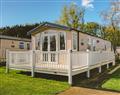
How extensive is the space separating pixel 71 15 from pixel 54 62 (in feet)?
83.7

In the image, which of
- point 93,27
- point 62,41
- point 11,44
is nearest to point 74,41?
point 62,41

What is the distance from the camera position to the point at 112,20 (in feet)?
96.3

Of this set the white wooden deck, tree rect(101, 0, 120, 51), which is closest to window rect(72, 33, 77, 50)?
the white wooden deck

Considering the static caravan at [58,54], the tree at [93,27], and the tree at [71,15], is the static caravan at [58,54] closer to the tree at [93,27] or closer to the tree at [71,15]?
the tree at [71,15]

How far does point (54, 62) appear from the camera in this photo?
1051 centimetres

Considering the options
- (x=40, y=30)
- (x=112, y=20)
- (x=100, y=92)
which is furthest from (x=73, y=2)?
(x=100, y=92)

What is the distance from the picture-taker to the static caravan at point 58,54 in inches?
371

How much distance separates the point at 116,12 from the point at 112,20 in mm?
1353

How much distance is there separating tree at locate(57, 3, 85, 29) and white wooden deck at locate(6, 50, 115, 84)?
2247 centimetres

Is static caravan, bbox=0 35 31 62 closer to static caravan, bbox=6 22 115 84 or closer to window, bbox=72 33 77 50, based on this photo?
static caravan, bbox=6 22 115 84

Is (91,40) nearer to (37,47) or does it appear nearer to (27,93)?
(37,47)

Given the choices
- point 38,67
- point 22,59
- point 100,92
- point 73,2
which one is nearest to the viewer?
point 100,92

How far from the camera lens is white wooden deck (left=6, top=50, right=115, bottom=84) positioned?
9219mm

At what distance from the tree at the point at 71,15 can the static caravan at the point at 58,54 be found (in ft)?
58.8
